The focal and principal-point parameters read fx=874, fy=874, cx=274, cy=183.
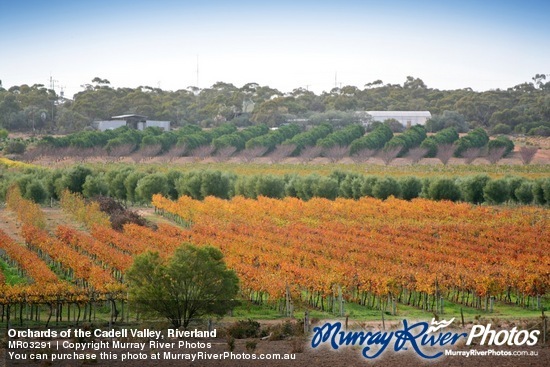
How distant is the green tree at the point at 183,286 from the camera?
3089 centimetres

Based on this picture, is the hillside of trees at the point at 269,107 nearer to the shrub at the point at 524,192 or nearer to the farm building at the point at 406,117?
the farm building at the point at 406,117

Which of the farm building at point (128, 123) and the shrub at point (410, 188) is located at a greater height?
the farm building at point (128, 123)

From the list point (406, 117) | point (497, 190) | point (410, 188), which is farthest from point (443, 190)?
point (406, 117)

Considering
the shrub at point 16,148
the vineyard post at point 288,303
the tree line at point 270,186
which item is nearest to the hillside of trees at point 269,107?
the shrub at point 16,148

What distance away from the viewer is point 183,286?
31266mm

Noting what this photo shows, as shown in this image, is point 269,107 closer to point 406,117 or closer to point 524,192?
point 406,117

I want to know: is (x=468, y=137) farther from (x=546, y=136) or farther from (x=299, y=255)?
(x=299, y=255)

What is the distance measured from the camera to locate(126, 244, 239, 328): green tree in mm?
30891

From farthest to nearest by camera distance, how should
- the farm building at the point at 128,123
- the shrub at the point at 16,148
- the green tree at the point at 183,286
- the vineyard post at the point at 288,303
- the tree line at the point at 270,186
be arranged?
the farm building at the point at 128,123, the shrub at the point at 16,148, the tree line at the point at 270,186, the vineyard post at the point at 288,303, the green tree at the point at 183,286

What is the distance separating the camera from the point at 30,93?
524 feet

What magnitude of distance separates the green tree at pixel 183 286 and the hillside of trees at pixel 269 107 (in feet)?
302

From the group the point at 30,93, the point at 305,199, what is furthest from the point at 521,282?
the point at 30,93

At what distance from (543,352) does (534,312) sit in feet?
37.7

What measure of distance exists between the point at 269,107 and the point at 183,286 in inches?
4667
